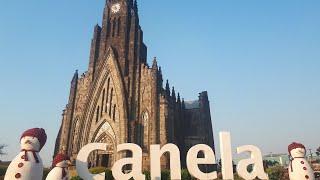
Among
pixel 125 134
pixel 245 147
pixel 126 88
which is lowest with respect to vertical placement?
pixel 245 147

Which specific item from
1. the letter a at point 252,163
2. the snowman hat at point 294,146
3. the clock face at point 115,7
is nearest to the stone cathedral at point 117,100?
the clock face at point 115,7

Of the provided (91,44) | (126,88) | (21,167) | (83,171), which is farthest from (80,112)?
(21,167)

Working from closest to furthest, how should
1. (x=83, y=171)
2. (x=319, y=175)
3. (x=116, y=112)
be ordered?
(x=83, y=171) < (x=319, y=175) < (x=116, y=112)

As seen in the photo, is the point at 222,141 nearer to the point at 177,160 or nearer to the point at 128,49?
the point at 177,160

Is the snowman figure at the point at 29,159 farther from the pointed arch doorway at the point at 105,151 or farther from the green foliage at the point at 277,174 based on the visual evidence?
the pointed arch doorway at the point at 105,151

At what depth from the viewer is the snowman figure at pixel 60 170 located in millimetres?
11625

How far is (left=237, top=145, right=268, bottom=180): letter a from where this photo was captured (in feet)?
49.1

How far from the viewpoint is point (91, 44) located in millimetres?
38344

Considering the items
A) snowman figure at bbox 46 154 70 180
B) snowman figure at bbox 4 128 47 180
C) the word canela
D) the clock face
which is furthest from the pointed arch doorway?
snowman figure at bbox 4 128 47 180

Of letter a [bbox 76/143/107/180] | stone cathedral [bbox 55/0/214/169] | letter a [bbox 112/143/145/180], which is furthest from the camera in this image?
stone cathedral [bbox 55/0/214/169]

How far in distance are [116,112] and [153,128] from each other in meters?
5.35

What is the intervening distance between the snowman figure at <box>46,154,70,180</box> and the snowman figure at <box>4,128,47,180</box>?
813 mm

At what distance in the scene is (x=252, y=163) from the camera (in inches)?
604

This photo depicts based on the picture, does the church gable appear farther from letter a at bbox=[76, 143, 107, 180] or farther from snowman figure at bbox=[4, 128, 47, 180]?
snowman figure at bbox=[4, 128, 47, 180]
